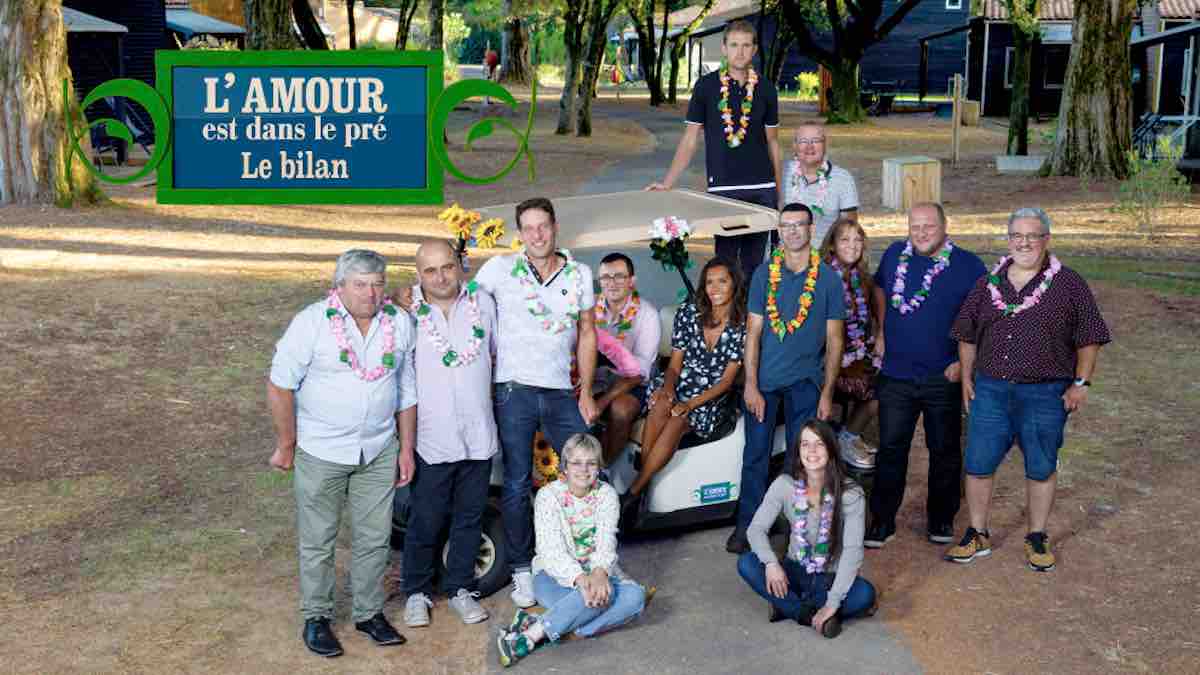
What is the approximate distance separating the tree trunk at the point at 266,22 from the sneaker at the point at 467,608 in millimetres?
18464

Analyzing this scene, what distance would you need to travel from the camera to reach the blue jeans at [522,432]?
6637mm

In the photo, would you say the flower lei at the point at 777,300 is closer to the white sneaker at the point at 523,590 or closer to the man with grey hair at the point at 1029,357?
the man with grey hair at the point at 1029,357

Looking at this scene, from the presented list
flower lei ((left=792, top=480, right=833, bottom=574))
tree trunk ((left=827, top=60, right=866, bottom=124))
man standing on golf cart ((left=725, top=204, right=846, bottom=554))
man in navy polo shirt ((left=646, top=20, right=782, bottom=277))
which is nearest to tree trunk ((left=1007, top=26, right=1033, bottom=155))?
tree trunk ((left=827, top=60, right=866, bottom=124))

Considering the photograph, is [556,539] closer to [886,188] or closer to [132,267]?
[132,267]

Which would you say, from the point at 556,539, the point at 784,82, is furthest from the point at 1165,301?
the point at 784,82

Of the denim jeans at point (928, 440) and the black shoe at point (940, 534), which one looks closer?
the denim jeans at point (928, 440)

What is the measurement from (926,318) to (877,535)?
1180 millimetres

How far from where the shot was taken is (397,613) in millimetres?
6602

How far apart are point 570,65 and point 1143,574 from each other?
3170 cm

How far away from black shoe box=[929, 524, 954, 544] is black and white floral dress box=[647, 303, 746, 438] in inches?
51.4

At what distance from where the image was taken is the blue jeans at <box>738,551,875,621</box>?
6309 millimetres

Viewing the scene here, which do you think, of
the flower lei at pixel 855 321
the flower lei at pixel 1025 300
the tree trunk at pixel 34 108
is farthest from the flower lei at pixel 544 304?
the tree trunk at pixel 34 108

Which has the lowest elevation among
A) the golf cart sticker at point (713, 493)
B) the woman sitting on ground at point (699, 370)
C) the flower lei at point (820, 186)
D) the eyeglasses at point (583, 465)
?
the golf cart sticker at point (713, 493)

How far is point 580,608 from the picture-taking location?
616cm
